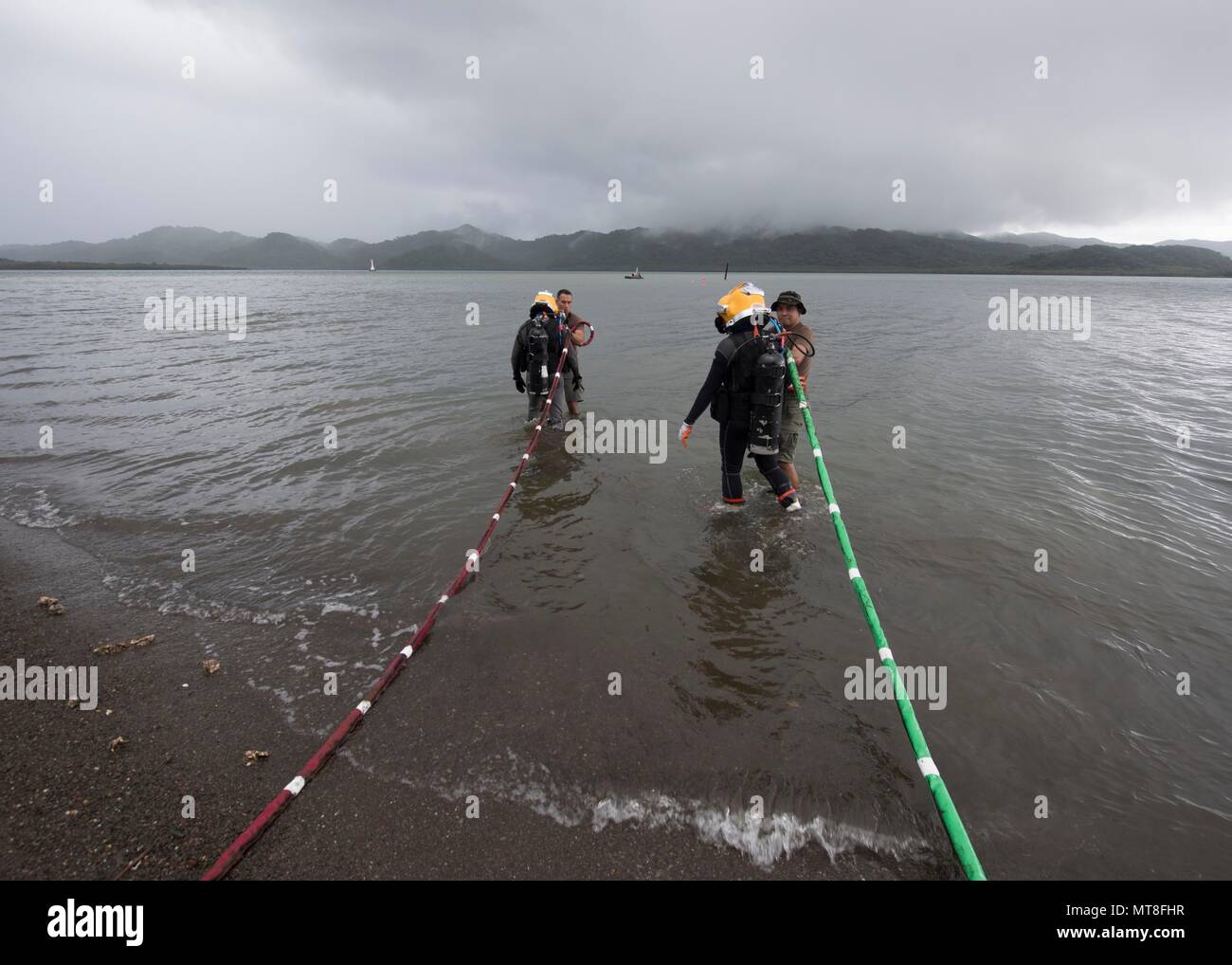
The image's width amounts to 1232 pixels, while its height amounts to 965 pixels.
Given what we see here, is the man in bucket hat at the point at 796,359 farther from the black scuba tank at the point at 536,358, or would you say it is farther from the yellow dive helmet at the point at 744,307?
the black scuba tank at the point at 536,358

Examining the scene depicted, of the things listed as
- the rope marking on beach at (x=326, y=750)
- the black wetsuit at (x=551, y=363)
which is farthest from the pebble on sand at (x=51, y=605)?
the black wetsuit at (x=551, y=363)

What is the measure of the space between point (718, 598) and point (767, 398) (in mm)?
2750

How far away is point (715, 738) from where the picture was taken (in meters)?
4.31

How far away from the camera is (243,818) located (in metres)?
3.62

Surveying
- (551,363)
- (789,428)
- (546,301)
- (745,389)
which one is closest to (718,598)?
(745,389)

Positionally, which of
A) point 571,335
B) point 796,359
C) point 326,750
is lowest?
point 326,750

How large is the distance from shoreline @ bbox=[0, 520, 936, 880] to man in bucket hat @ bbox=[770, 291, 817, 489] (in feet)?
19.2

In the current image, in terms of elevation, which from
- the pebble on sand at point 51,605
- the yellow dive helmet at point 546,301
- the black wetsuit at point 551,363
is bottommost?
the pebble on sand at point 51,605

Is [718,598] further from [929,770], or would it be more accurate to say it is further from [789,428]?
[789,428]

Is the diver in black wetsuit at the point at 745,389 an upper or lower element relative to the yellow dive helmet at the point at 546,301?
lower

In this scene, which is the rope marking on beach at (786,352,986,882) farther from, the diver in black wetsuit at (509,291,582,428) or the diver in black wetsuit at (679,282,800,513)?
the diver in black wetsuit at (509,291,582,428)

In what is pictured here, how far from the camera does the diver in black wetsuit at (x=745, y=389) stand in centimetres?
695

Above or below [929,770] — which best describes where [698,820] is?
below
